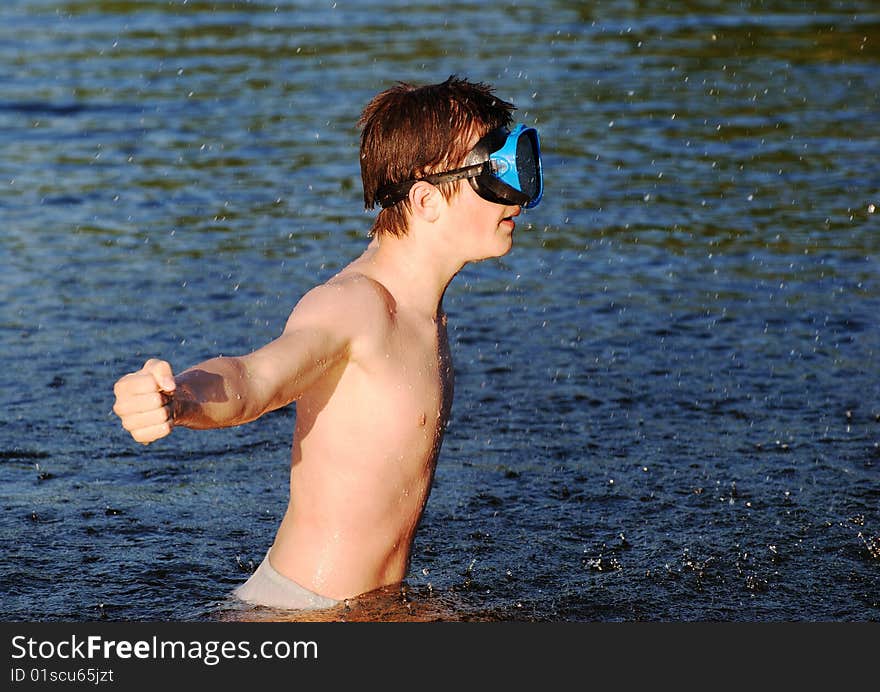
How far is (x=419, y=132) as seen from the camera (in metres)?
4.87

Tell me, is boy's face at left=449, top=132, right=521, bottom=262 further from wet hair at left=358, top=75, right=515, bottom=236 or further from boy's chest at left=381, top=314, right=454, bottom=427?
boy's chest at left=381, top=314, right=454, bottom=427

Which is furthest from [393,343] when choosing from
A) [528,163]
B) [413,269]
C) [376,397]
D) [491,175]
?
[528,163]

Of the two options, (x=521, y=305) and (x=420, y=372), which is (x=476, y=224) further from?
(x=521, y=305)

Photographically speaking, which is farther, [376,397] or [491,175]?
[491,175]

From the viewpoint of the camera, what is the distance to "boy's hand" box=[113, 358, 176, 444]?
3537mm

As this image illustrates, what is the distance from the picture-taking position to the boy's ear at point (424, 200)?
4.87m

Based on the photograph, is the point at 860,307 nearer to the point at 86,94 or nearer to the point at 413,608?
the point at 413,608

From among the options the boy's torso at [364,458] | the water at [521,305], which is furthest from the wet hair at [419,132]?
the water at [521,305]

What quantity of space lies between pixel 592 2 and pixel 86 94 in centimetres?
778

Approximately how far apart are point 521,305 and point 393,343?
17.3ft

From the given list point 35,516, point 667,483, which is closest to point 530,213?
point 667,483

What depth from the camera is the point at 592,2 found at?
20.9 metres

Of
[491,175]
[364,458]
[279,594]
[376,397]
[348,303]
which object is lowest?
[279,594]

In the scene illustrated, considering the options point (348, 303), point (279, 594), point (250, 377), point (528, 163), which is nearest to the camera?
point (250, 377)
